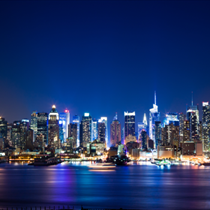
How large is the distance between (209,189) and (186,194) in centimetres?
1072

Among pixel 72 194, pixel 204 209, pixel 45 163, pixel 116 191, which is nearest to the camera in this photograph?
pixel 204 209

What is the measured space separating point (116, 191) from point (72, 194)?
10.5 meters

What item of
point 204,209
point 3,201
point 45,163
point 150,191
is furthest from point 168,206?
point 45,163

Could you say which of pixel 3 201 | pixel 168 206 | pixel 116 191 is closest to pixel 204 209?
pixel 168 206

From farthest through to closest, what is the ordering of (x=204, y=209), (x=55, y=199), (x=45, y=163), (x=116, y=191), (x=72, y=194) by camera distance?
(x=45, y=163)
(x=116, y=191)
(x=72, y=194)
(x=55, y=199)
(x=204, y=209)

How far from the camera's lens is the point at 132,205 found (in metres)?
53.6

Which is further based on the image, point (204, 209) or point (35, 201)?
point (35, 201)

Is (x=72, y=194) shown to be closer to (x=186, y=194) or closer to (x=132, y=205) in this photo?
(x=132, y=205)

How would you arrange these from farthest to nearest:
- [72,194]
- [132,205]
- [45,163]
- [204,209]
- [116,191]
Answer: [45,163] → [116,191] → [72,194] → [132,205] → [204,209]

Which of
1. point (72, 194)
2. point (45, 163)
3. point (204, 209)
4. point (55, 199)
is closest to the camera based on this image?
point (204, 209)

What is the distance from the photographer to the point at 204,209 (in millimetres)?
50219

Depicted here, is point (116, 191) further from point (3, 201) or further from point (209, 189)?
point (3, 201)

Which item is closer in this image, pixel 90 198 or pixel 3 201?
pixel 3 201

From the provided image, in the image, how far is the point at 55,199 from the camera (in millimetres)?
58719
